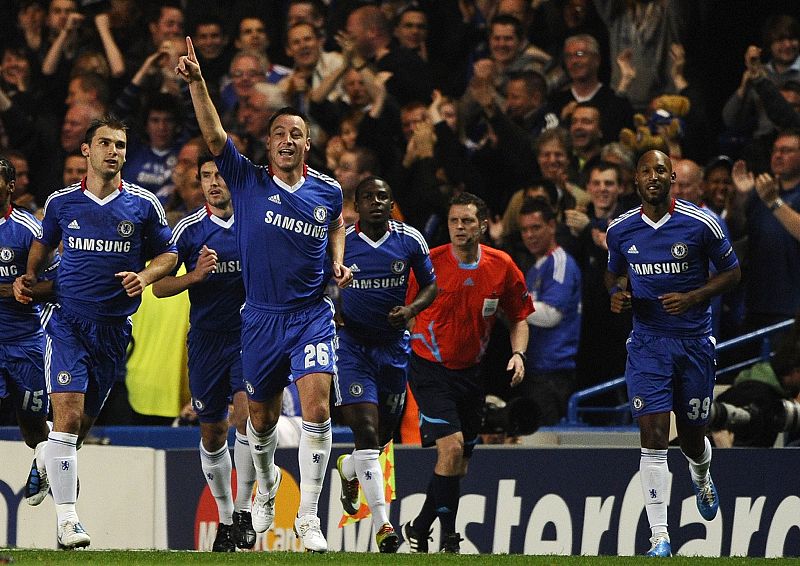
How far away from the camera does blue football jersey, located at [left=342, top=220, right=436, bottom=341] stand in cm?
1062

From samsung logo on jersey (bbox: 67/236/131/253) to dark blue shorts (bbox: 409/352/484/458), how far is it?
8.85ft

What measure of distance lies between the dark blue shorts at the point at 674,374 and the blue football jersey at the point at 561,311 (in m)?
2.78

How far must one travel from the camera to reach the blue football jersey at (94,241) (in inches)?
371

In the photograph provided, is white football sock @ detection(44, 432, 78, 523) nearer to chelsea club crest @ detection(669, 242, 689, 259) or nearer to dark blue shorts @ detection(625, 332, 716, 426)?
dark blue shorts @ detection(625, 332, 716, 426)

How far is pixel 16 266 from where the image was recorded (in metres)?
10.3

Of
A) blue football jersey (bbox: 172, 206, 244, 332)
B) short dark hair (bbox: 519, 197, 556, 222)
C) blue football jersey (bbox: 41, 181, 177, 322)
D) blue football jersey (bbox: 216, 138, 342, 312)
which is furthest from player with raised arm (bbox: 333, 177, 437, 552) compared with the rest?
short dark hair (bbox: 519, 197, 556, 222)

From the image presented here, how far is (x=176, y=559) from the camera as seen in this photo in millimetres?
8156

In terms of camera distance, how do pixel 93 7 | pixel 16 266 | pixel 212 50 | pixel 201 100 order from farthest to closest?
pixel 93 7 → pixel 212 50 → pixel 16 266 → pixel 201 100

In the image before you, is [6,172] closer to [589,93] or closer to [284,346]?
[284,346]

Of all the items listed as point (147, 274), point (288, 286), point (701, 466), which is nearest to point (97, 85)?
point (147, 274)

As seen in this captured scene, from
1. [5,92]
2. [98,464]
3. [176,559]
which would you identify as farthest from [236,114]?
[176,559]

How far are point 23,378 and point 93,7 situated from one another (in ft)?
25.9

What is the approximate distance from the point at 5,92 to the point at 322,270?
28.8ft

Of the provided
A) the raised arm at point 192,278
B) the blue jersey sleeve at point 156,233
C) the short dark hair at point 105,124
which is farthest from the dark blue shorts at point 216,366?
the short dark hair at point 105,124
